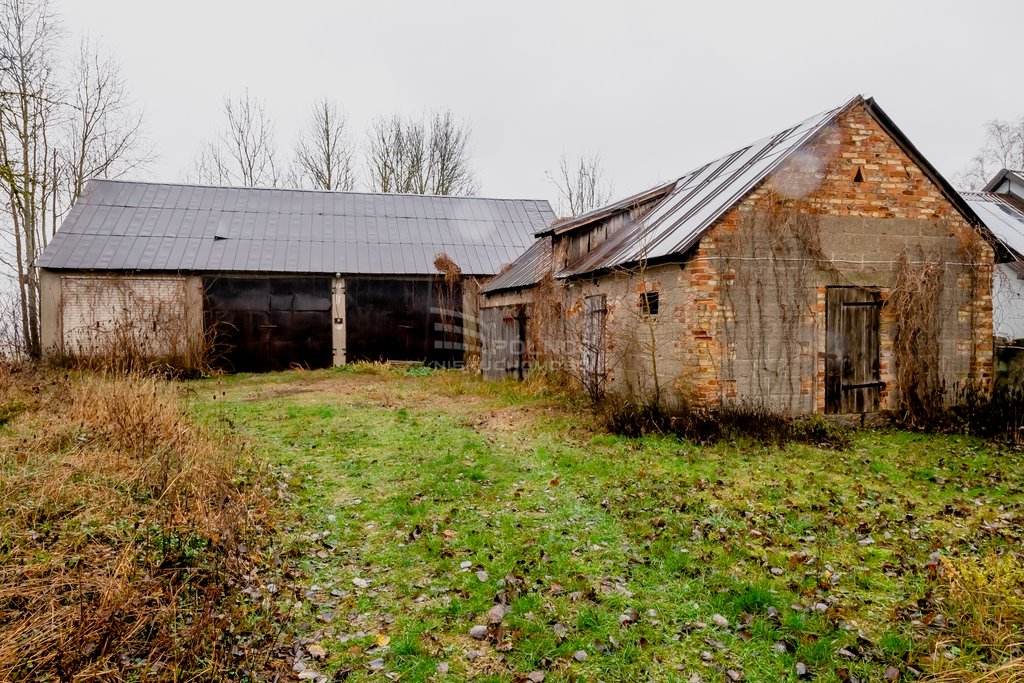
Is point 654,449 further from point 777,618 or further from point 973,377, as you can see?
point 973,377

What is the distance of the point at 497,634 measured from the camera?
4.19m

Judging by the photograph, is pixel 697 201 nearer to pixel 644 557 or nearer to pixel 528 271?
pixel 528 271

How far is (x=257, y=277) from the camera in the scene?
62.8 feet

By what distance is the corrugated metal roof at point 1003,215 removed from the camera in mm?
16062

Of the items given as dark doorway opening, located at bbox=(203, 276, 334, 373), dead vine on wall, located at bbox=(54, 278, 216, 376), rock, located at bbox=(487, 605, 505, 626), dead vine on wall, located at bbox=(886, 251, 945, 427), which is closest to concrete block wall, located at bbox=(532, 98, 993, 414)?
dead vine on wall, located at bbox=(886, 251, 945, 427)

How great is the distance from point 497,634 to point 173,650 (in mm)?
2002

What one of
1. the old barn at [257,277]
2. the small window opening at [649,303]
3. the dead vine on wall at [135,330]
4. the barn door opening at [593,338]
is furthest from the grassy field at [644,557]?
the old barn at [257,277]

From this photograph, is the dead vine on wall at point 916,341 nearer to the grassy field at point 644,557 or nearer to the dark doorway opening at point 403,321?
the grassy field at point 644,557

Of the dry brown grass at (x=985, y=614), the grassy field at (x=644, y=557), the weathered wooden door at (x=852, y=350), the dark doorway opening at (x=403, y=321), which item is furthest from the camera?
the dark doorway opening at (x=403, y=321)

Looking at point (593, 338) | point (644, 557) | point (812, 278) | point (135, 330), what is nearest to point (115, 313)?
point (135, 330)

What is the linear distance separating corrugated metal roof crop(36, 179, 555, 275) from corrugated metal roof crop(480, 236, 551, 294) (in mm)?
3464

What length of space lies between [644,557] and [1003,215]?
18983mm

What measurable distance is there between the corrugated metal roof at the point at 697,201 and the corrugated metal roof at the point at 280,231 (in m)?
8.92

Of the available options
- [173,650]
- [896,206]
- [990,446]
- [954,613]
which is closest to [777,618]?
[954,613]
